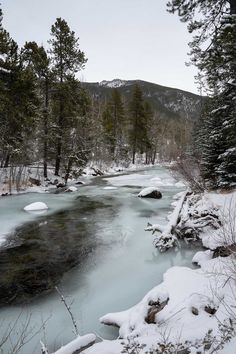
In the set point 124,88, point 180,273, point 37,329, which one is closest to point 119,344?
point 37,329

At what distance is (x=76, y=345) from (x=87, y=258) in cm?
486

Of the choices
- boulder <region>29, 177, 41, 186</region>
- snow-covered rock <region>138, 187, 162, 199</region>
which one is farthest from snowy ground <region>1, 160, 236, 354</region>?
boulder <region>29, 177, 41, 186</region>

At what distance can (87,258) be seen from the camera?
8281 mm

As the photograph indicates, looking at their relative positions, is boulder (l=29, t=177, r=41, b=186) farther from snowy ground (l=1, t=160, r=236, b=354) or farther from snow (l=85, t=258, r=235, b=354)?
snow (l=85, t=258, r=235, b=354)

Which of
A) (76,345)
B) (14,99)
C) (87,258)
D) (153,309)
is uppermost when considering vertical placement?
(14,99)

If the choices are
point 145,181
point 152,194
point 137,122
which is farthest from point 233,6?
point 137,122

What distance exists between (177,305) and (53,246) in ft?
17.6

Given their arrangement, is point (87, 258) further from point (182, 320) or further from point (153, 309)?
point (182, 320)

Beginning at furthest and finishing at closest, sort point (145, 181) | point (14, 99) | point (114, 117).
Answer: point (114, 117), point (145, 181), point (14, 99)

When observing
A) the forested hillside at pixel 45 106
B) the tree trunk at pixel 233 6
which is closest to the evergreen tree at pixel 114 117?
the forested hillside at pixel 45 106

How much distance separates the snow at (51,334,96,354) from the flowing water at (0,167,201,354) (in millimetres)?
958

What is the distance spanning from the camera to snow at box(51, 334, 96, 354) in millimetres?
3281

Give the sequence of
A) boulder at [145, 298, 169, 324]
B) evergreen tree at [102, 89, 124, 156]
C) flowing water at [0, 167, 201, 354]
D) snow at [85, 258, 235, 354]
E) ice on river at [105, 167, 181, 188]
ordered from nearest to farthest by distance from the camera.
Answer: snow at [85, 258, 235, 354]
boulder at [145, 298, 169, 324]
flowing water at [0, 167, 201, 354]
ice on river at [105, 167, 181, 188]
evergreen tree at [102, 89, 124, 156]

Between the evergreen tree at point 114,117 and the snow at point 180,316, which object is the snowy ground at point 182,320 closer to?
the snow at point 180,316
